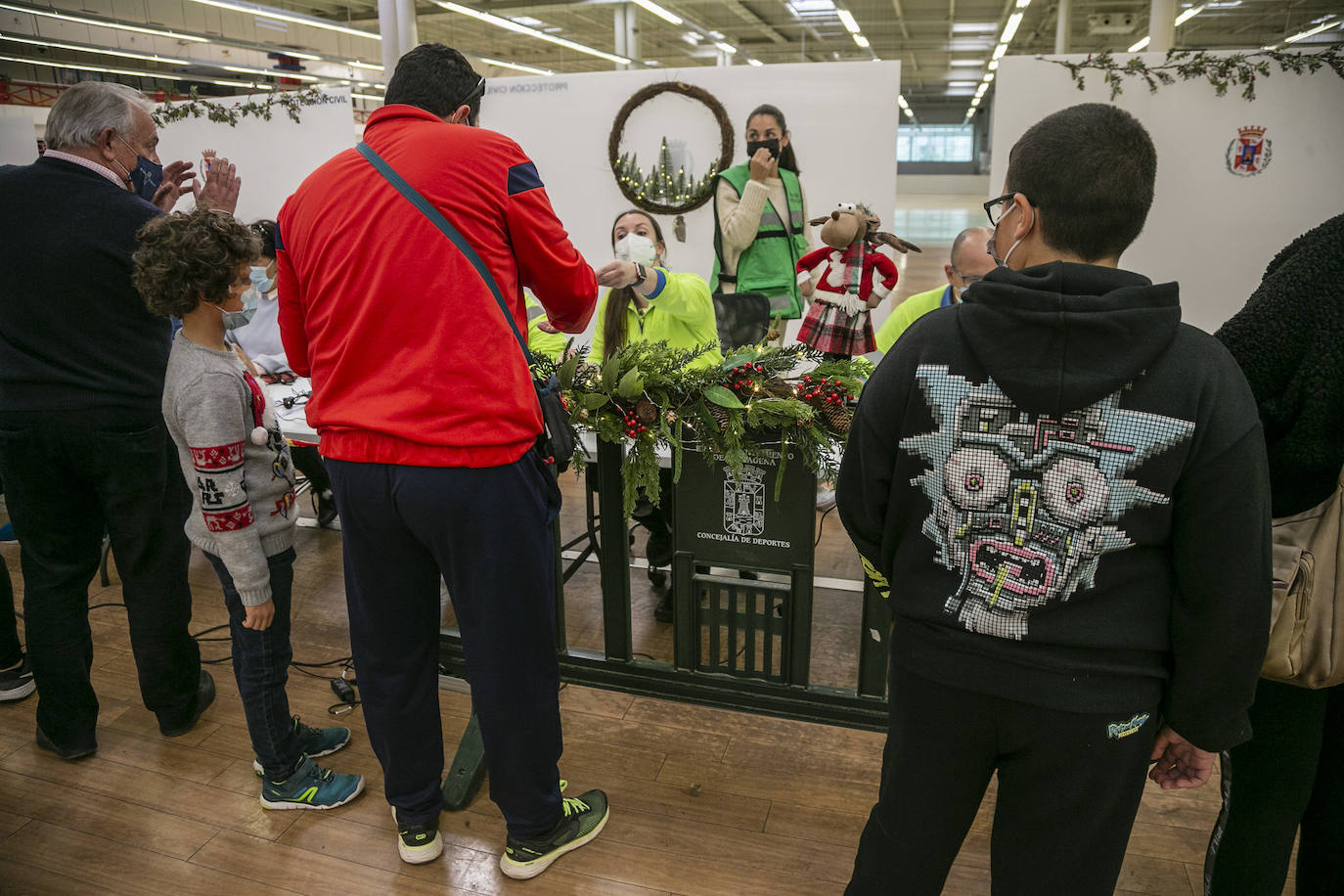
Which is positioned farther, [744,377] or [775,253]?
[775,253]

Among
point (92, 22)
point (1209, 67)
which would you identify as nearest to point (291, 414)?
point (1209, 67)

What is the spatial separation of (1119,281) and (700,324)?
2.02m

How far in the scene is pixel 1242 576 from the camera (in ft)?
3.31

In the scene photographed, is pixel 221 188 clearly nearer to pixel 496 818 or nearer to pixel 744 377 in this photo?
pixel 744 377

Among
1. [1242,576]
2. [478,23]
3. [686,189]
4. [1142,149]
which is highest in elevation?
[478,23]

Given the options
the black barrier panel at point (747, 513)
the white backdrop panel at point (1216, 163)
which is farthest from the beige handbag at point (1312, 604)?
the white backdrop panel at point (1216, 163)

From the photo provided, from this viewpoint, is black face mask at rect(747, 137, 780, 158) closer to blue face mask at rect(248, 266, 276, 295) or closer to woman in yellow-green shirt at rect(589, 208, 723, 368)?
woman in yellow-green shirt at rect(589, 208, 723, 368)

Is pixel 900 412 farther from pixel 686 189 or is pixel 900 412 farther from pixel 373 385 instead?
pixel 686 189

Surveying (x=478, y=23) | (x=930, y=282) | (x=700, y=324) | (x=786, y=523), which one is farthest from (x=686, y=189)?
(x=478, y=23)

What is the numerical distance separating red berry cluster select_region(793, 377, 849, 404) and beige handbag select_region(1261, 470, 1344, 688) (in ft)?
3.00

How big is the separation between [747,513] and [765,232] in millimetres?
2481

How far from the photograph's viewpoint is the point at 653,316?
2.96m

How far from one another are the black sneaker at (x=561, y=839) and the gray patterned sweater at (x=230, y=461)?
781mm

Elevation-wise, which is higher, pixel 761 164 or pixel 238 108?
pixel 238 108
